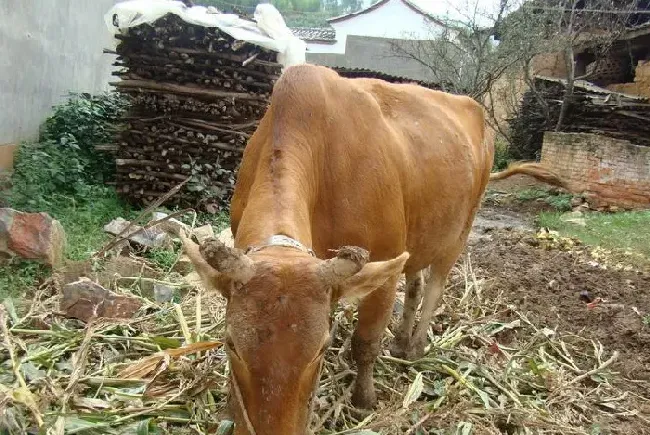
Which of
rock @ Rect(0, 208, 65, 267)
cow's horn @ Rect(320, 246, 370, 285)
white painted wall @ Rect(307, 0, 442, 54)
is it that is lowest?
rock @ Rect(0, 208, 65, 267)

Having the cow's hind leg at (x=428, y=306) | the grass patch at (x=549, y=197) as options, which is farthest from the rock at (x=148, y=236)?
the grass patch at (x=549, y=197)

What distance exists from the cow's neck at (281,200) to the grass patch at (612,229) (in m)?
7.40

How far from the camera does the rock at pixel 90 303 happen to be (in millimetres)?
4602

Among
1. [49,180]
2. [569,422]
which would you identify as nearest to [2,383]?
[569,422]

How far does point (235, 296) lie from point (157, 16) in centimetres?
668

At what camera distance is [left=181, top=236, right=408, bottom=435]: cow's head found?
2332mm

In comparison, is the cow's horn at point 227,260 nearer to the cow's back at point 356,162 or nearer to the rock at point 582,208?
the cow's back at point 356,162

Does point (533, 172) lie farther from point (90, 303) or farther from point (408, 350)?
point (90, 303)

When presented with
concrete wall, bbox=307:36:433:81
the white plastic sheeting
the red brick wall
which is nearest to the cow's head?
the white plastic sheeting

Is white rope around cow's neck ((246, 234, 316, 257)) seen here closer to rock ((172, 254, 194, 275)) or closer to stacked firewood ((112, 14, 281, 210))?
→ rock ((172, 254, 194, 275))

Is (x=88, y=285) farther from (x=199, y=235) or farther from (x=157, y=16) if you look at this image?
(x=157, y=16)

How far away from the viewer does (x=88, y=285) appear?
15.3 feet

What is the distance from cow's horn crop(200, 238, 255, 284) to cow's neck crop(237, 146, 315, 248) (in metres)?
0.34

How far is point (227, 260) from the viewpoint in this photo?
7.80ft
